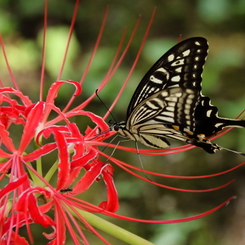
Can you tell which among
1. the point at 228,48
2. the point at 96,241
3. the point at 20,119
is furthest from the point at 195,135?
the point at 228,48

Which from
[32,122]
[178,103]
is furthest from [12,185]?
[178,103]

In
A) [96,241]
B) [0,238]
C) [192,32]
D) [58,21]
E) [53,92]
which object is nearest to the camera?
[0,238]

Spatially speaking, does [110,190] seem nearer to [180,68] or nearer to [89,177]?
[89,177]

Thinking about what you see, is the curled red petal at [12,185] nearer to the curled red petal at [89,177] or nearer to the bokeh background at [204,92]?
the curled red petal at [89,177]

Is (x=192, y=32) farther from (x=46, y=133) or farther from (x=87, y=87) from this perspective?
(x=46, y=133)

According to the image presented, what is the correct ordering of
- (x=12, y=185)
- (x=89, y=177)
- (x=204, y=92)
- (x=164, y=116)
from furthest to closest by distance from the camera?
(x=204, y=92) → (x=164, y=116) → (x=89, y=177) → (x=12, y=185)

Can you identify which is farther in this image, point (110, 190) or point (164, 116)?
point (164, 116)

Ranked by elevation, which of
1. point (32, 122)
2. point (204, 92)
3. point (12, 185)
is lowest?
point (12, 185)

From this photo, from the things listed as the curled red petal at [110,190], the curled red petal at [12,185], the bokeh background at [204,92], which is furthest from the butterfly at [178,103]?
the bokeh background at [204,92]
